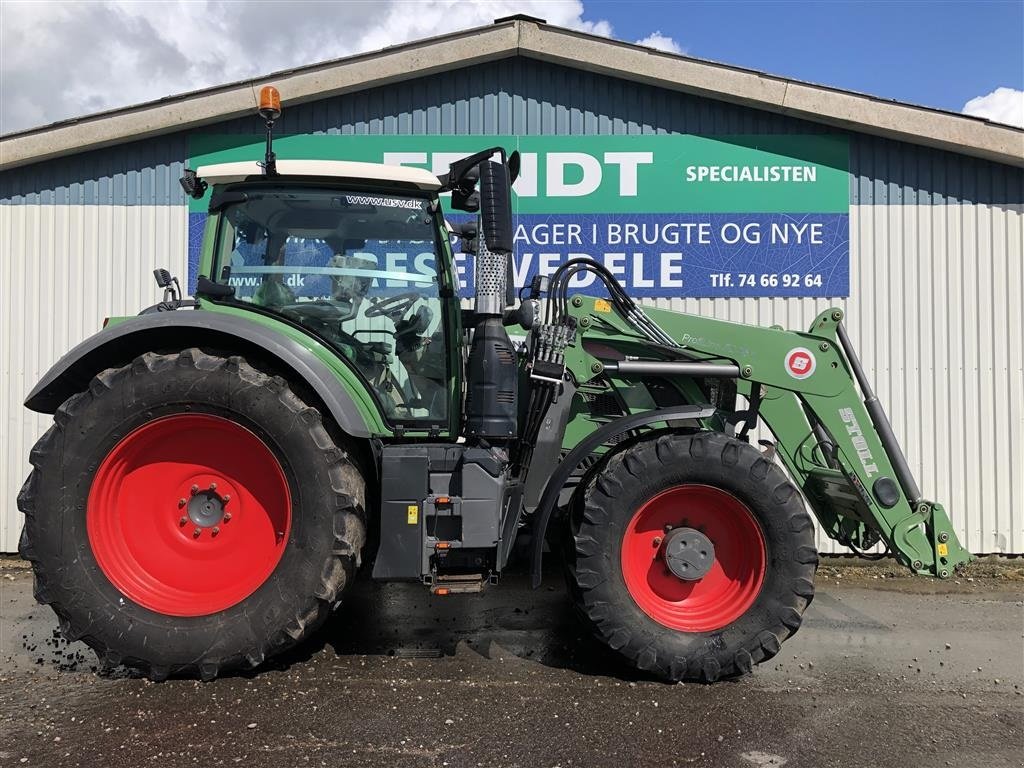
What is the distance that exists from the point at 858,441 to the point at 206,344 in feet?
11.3

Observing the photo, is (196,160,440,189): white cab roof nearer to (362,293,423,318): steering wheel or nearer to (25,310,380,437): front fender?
(362,293,423,318): steering wheel

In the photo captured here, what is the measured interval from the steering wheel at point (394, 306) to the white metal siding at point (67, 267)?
3.43m

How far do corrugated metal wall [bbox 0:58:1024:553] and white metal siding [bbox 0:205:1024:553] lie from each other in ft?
0.04

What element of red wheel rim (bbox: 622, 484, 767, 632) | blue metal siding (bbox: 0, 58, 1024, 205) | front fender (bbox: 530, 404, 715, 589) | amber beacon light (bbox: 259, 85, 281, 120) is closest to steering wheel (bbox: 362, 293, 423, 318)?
amber beacon light (bbox: 259, 85, 281, 120)

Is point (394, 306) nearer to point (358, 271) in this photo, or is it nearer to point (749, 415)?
point (358, 271)

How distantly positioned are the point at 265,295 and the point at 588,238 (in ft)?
10.9

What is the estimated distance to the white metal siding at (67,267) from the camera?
6.36 metres

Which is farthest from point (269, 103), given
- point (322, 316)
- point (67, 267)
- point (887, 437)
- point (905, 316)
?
point (905, 316)

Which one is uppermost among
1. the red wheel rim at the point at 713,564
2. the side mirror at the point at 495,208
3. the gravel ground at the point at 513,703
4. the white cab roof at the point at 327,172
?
the white cab roof at the point at 327,172

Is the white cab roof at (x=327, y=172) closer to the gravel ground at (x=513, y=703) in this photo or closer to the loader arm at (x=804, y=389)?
the loader arm at (x=804, y=389)

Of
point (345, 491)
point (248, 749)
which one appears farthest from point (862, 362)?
point (248, 749)

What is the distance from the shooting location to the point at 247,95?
20.4 ft

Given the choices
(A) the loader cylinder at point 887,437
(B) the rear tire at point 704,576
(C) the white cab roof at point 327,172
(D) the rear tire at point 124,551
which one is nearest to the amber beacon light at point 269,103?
(C) the white cab roof at point 327,172

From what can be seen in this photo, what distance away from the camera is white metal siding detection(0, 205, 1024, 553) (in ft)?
20.3
